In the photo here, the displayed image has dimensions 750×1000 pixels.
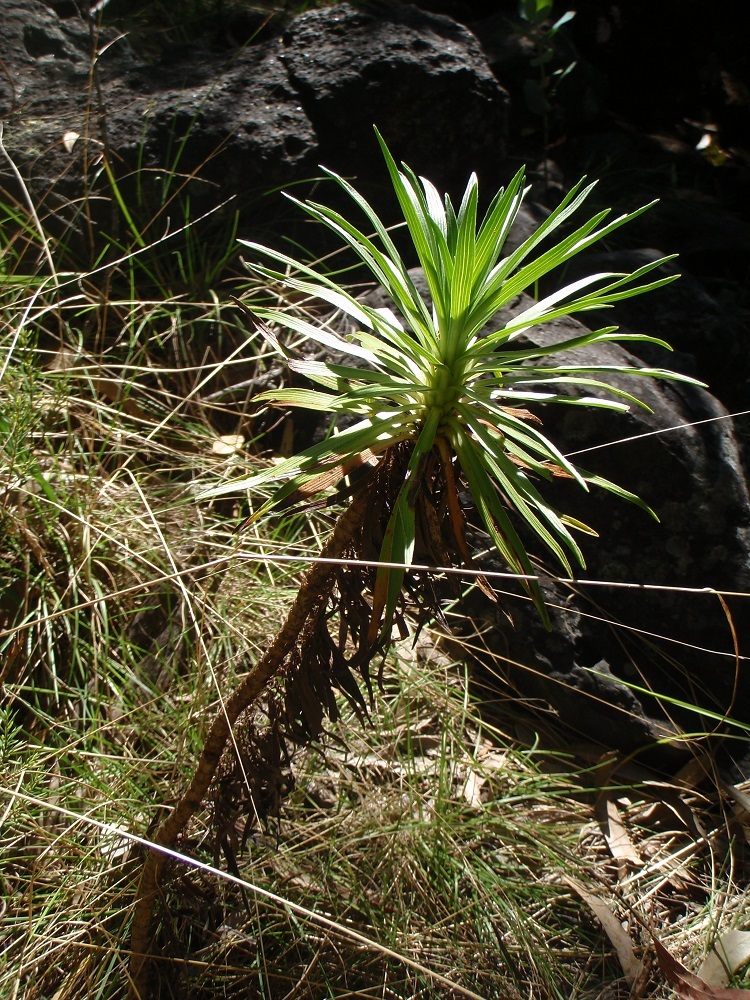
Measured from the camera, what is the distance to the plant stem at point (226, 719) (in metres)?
1.22

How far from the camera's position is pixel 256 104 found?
9.21 feet

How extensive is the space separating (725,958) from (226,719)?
125 centimetres

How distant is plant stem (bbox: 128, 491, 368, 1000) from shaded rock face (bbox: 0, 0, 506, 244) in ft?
5.76

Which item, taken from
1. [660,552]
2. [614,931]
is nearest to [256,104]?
[660,552]

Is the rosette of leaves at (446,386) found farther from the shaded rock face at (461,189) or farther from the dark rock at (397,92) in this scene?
the dark rock at (397,92)

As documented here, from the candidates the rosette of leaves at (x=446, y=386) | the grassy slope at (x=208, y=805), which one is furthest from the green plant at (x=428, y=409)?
the grassy slope at (x=208, y=805)

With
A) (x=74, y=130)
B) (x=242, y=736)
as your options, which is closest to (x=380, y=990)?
(x=242, y=736)

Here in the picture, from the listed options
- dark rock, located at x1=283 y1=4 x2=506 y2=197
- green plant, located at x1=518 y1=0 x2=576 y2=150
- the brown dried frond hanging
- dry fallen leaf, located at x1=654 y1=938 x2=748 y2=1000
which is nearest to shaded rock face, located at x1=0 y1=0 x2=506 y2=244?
dark rock, located at x1=283 y1=4 x2=506 y2=197

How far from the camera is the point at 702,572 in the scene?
85.2 inches

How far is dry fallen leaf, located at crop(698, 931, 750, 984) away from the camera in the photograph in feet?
5.64

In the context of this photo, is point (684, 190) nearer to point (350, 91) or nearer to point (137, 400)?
point (350, 91)

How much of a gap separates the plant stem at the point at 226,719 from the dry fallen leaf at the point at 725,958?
1185mm

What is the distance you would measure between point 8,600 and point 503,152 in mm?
2358

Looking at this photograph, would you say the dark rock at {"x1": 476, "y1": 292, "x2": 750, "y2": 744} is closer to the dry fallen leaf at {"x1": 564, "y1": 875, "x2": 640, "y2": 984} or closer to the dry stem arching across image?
the dry stem arching across image
